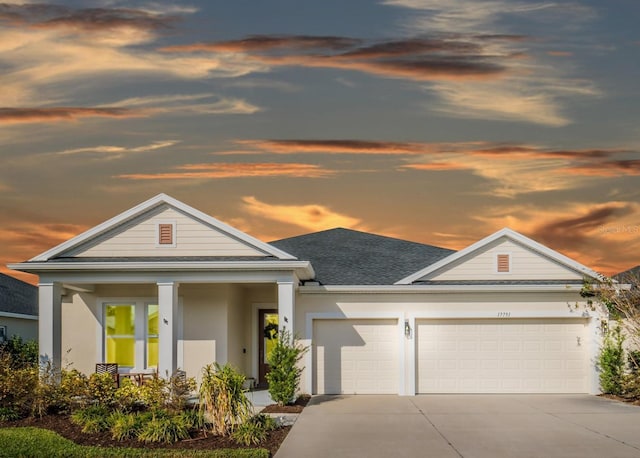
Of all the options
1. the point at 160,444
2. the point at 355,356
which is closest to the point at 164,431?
the point at 160,444

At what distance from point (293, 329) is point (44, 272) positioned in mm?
6379

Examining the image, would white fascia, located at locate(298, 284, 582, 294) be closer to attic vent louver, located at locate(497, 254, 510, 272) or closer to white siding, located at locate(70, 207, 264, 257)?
attic vent louver, located at locate(497, 254, 510, 272)

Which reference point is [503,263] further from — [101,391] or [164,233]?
[101,391]

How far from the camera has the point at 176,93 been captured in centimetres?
2555

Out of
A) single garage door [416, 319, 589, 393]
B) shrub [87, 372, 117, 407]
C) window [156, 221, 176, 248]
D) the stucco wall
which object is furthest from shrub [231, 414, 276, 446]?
the stucco wall

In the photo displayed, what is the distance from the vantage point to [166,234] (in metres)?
23.4

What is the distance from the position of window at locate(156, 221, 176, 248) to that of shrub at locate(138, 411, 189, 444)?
715cm

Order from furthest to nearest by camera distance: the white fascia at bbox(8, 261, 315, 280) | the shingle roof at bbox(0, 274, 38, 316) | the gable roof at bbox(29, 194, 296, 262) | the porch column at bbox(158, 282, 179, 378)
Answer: the shingle roof at bbox(0, 274, 38, 316), the gable roof at bbox(29, 194, 296, 262), the porch column at bbox(158, 282, 179, 378), the white fascia at bbox(8, 261, 315, 280)

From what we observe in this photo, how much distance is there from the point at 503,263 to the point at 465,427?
786cm

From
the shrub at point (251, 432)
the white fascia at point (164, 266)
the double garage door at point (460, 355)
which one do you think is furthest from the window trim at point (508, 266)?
the shrub at point (251, 432)

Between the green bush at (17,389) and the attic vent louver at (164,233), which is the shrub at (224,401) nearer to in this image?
the green bush at (17,389)

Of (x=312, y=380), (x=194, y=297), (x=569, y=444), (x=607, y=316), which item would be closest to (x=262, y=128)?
(x=194, y=297)

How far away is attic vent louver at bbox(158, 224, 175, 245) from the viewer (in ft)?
76.6

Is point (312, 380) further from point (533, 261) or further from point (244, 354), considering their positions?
point (533, 261)
